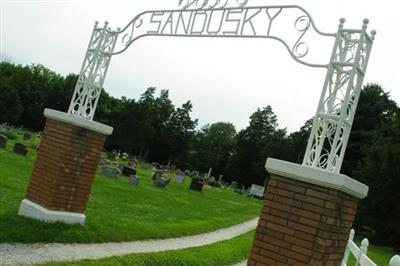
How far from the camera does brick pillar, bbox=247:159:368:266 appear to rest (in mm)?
5371

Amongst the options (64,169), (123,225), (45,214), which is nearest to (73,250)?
(45,214)

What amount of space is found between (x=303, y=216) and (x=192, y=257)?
552cm

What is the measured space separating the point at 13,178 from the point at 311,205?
40.2 feet

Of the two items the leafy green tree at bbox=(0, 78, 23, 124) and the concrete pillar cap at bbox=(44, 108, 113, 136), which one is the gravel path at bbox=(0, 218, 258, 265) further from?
the leafy green tree at bbox=(0, 78, 23, 124)

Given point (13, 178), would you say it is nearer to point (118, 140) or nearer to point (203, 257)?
point (203, 257)

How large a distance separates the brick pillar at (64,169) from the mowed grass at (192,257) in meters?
1.59

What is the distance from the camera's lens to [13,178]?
15352mm

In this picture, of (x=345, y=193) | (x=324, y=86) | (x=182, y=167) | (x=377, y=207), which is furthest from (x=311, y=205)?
(x=182, y=167)

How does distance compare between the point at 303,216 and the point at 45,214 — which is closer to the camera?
the point at 303,216

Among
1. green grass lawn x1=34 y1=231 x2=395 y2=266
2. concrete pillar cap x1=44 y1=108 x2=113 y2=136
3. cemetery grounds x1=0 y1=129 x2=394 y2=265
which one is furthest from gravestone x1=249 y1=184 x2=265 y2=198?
concrete pillar cap x1=44 y1=108 x2=113 y2=136

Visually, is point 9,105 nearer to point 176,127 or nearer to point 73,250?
point 176,127

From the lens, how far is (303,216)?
5.49 metres

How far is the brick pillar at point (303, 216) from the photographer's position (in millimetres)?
5371

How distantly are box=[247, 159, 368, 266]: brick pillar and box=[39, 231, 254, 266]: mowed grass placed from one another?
3.35 metres
